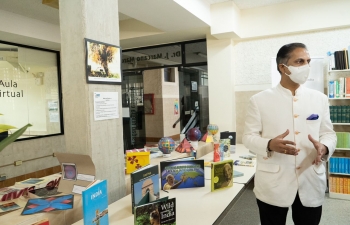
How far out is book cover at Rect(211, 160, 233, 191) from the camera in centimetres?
203

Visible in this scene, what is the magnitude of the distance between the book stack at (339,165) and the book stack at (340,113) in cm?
54

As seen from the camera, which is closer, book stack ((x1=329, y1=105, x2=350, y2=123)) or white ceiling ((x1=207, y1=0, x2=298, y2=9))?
book stack ((x1=329, y1=105, x2=350, y2=123))

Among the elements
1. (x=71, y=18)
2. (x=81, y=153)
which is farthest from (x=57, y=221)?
(x=71, y=18)

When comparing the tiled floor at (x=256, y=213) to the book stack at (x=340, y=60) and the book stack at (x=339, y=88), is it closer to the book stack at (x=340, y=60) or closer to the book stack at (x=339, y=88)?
the book stack at (x=339, y=88)

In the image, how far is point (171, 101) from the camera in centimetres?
811

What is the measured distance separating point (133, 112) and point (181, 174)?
4528 millimetres

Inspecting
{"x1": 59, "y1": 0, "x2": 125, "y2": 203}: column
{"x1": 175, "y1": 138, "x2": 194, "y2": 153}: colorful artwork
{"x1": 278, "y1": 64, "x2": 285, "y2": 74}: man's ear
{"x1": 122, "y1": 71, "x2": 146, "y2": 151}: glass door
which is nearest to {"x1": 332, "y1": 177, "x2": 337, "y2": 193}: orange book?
{"x1": 175, "y1": 138, "x2": 194, "y2": 153}: colorful artwork

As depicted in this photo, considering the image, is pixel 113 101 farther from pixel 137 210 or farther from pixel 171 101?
pixel 171 101

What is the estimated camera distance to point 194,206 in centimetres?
179

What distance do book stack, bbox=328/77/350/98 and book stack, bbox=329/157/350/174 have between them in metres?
0.89

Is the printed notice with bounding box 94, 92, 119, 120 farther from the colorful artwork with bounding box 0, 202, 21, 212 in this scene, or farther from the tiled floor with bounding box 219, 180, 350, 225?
the tiled floor with bounding box 219, 180, 350, 225

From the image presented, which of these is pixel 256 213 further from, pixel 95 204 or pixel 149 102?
pixel 149 102

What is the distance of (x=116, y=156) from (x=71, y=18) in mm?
1078

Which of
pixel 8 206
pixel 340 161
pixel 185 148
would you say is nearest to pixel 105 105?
pixel 8 206
